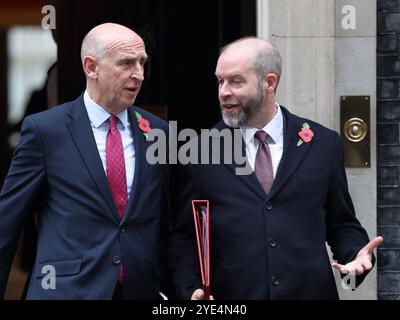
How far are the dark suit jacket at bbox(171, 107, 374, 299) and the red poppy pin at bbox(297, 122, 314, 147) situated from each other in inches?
0.8

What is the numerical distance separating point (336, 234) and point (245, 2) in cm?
231

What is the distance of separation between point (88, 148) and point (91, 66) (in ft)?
1.31

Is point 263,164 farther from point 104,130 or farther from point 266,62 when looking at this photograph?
point 104,130

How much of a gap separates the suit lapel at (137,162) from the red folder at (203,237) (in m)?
0.30

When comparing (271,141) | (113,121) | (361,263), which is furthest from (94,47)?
(361,263)

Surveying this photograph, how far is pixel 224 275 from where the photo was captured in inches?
204

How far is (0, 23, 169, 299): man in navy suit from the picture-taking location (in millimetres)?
5062

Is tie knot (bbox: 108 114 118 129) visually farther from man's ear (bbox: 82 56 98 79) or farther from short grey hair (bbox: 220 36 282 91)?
short grey hair (bbox: 220 36 282 91)

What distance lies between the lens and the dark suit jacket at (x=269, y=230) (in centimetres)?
516

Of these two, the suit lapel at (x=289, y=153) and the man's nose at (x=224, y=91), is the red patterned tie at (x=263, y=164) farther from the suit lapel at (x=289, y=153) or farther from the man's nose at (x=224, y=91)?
the man's nose at (x=224, y=91)

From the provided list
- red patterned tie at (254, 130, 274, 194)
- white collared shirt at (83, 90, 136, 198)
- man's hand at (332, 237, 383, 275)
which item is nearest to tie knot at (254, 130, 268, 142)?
red patterned tie at (254, 130, 274, 194)

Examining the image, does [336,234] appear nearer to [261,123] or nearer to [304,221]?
[304,221]

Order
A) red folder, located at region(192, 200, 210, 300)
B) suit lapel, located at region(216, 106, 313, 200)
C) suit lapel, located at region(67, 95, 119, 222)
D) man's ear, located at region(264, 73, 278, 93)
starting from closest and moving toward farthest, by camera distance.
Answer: red folder, located at region(192, 200, 210, 300) → suit lapel, located at region(67, 95, 119, 222) → suit lapel, located at region(216, 106, 313, 200) → man's ear, located at region(264, 73, 278, 93)
